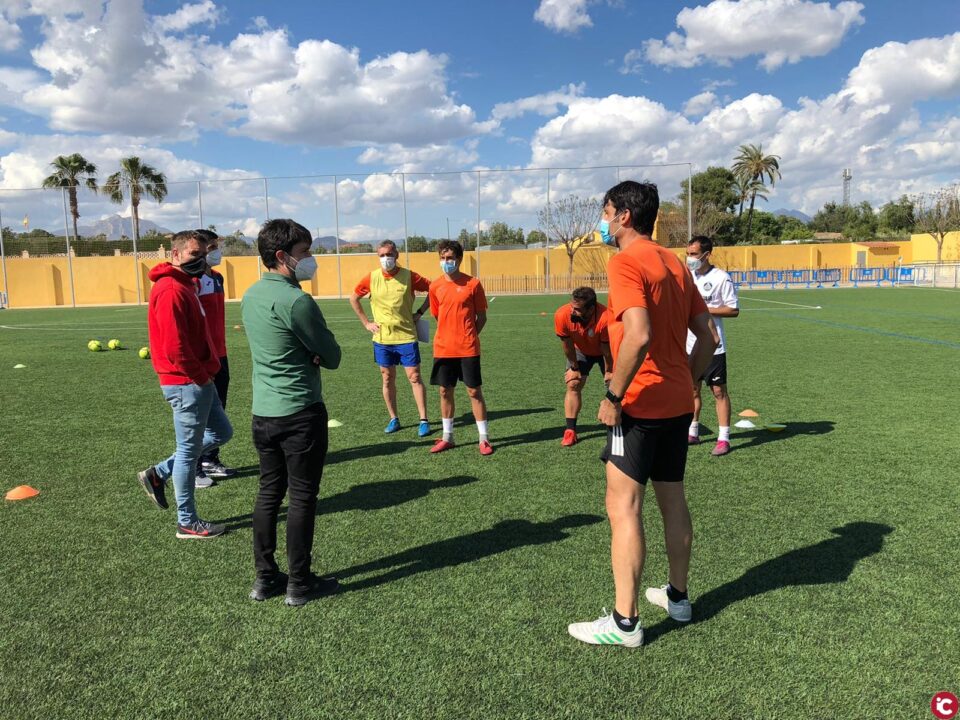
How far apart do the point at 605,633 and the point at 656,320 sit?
1.46m

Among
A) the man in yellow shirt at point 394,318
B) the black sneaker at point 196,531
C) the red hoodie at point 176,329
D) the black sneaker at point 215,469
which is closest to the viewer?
the red hoodie at point 176,329

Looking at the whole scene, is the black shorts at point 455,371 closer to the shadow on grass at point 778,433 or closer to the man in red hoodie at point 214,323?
the man in red hoodie at point 214,323

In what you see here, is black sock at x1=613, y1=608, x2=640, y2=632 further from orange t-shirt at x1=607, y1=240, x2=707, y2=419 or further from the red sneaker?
the red sneaker

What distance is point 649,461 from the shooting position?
281 centimetres

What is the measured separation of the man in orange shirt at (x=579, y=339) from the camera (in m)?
5.97

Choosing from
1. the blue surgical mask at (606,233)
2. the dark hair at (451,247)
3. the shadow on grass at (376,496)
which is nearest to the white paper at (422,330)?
the dark hair at (451,247)

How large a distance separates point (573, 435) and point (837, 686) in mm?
3831

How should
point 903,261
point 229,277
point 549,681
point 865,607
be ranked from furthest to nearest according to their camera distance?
point 903,261, point 229,277, point 865,607, point 549,681

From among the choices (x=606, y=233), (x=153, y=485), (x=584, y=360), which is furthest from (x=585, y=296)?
(x=153, y=485)

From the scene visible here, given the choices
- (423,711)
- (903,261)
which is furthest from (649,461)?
(903,261)

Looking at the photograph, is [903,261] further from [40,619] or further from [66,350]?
[40,619]

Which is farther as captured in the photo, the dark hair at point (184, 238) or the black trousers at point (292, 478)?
the dark hair at point (184, 238)

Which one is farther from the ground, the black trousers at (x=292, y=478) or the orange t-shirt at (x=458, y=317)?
the orange t-shirt at (x=458, y=317)

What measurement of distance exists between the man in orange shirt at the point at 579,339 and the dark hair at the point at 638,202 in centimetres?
301
